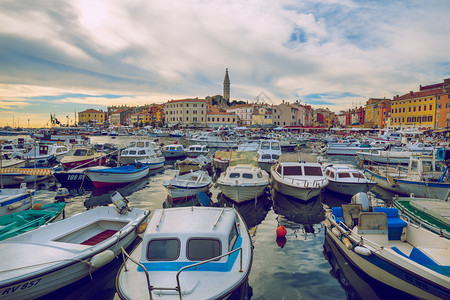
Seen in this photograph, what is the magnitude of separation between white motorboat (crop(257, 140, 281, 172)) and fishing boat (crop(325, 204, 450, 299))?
1576 centimetres

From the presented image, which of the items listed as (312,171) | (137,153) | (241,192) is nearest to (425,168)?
(312,171)

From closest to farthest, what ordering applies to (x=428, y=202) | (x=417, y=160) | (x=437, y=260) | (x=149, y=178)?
(x=437, y=260), (x=428, y=202), (x=417, y=160), (x=149, y=178)

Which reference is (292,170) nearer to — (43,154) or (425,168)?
(425,168)

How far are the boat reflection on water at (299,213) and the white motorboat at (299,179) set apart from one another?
0.77 metres

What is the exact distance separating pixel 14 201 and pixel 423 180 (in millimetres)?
24322

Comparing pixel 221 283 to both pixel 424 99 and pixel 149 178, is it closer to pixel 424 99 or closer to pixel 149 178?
pixel 149 178

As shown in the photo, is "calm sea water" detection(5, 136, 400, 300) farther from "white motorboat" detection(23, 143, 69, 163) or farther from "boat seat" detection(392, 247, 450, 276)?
"white motorboat" detection(23, 143, 69, 163)

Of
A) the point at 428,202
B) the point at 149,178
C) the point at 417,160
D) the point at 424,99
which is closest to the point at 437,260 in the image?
the point at 428,202

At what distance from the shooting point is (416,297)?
22.0 ft

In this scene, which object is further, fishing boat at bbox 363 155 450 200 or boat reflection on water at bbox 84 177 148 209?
boat reflection on water at bbox 84 177 148 209

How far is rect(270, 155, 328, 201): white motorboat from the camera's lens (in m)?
15.4

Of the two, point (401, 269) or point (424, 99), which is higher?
point (424, 99)

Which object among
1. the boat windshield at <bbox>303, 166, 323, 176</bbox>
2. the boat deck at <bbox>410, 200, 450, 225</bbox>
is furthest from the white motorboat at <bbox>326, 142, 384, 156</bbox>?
the boat deck at <bbox>410, 200, 450, 225</bbox>

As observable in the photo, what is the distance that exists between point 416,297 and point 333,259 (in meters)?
3.43
